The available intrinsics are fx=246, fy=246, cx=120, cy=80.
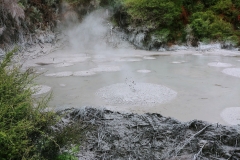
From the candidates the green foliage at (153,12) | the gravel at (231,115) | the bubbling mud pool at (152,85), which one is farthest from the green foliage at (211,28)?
the gravel at (231,115)

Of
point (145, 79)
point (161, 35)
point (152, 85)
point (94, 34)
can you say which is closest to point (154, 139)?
point (152, 85)

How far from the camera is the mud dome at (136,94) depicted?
5777 mm

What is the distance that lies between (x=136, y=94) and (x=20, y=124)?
411 cm

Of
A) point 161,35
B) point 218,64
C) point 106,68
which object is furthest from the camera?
point 161,35

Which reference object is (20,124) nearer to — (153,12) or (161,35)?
(161,35)

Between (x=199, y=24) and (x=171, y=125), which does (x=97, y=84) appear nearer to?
(x=171, y=125)

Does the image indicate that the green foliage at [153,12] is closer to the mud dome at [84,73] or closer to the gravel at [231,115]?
the mud dome at [84,73]

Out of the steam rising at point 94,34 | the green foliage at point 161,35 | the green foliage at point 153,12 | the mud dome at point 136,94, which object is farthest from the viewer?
the steam rising at point 94,34

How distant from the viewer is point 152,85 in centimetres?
699

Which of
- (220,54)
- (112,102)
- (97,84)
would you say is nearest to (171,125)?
(112,102)

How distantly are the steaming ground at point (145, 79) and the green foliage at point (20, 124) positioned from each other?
275 cm

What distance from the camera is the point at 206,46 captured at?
12930mm

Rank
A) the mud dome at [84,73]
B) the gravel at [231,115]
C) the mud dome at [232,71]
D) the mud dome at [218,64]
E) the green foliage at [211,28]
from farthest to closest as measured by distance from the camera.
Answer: the green foliage at [211,28] < the mud dome at [218,64] < the mud dome at [84,73] < the mud dome at [232,71] < the gravel at [231,115]

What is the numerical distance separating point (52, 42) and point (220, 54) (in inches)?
353
